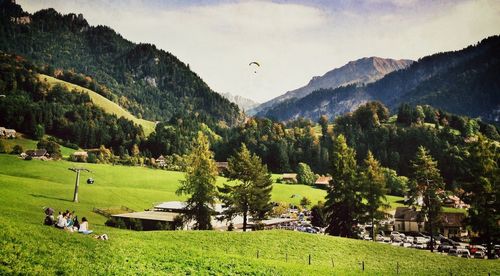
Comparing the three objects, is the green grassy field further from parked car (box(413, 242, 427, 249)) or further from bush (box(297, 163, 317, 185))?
bush (box(297, 163, 317, 185))

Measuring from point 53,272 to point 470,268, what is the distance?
38.7 m

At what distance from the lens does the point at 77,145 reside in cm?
16238

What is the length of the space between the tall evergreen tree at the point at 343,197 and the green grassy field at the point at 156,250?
9.07 metres

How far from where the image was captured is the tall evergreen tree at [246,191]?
55594 millimetres

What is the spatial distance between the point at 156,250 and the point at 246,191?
93.2 ft

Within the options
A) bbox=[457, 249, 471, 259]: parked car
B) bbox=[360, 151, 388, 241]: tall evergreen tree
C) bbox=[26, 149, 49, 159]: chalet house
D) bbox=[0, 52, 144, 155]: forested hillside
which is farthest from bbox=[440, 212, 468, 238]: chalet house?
bbox=[0, 52, 144, 155]: forested hillside

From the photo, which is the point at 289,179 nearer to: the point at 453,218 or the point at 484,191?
the point at 453,218

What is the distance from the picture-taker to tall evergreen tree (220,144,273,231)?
55594 millimetres

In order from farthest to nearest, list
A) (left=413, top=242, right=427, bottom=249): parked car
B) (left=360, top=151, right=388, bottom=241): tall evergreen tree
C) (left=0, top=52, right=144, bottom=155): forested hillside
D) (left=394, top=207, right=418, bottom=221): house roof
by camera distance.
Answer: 1. (left=0, top=52, right=144, bottom=155): forested hillside
2. (left=394, top=207, right=418, bottom=221): house roof
3. (left=413, top=242, right=427, bottom=249): parked car
4. (left=360, top=151, right=388, bottom=241): tall evergreen tree

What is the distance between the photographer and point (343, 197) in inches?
2130

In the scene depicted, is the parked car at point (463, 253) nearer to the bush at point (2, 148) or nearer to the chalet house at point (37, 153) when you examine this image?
the chalet house at point (37, 153)

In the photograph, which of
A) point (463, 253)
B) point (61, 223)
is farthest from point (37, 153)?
point (463, 253)

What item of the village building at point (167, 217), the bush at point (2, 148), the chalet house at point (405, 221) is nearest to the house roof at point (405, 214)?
the chalet house at point (405, 221)

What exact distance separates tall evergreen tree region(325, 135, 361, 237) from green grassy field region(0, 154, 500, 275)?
9069 mm
